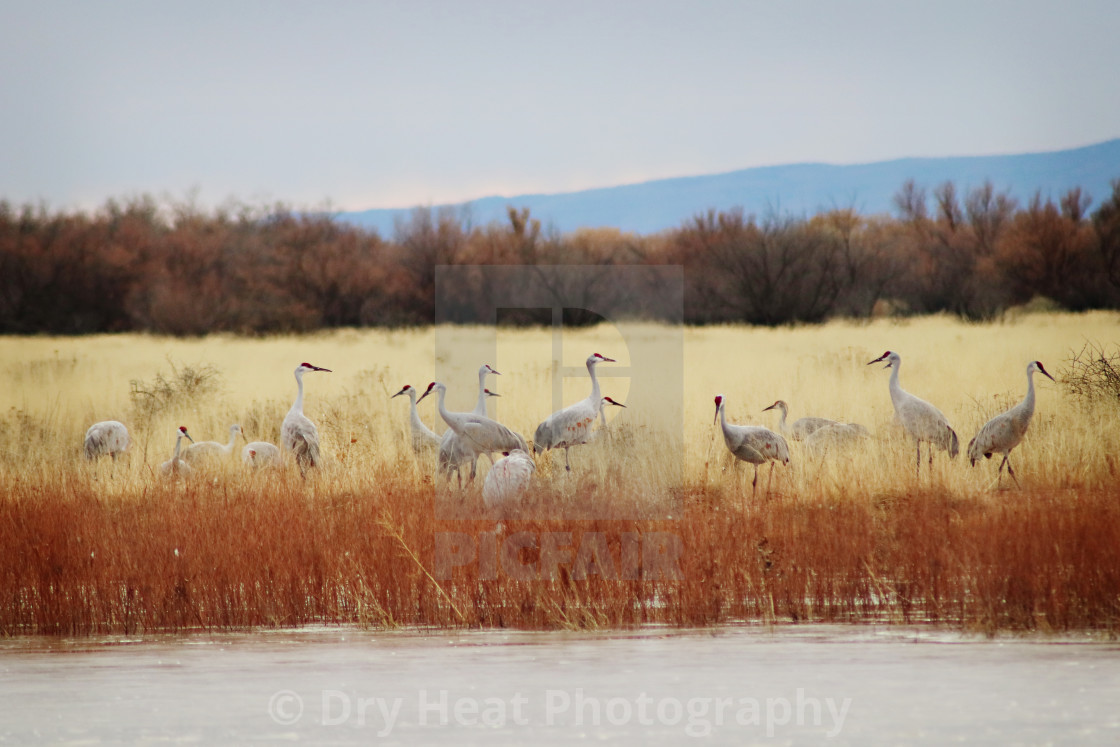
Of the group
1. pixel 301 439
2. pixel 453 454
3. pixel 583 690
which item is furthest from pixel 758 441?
pixel 583 690

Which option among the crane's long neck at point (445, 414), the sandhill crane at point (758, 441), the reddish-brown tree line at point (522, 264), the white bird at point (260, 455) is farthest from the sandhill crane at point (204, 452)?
the reddish-brown tree line at point (522, 264)

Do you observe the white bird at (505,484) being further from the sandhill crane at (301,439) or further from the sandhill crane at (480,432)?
the sandhill crane at (301,439)

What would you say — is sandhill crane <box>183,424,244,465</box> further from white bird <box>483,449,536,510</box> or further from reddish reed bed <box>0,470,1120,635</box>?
white bird <box>483,449,536,510</box>

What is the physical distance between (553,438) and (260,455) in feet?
9.15

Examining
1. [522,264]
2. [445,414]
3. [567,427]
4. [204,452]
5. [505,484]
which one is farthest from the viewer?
[522,264]

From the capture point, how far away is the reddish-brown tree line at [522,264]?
33.8 m

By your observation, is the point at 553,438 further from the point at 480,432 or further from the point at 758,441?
the point at 758,441

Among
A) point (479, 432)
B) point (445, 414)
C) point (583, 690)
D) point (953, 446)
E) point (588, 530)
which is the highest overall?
point (445, 414)

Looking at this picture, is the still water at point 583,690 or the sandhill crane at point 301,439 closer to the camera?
the still water at point 583,690

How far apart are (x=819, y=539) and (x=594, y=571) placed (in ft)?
4.93

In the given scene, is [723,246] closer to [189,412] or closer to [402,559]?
[189,412]

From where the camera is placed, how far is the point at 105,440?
13.0 m

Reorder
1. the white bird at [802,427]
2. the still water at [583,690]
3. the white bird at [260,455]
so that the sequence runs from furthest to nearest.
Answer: the white bird at [802,427] < the white bird at [260,455] < the still water at [583,690]

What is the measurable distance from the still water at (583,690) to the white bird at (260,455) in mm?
4430
